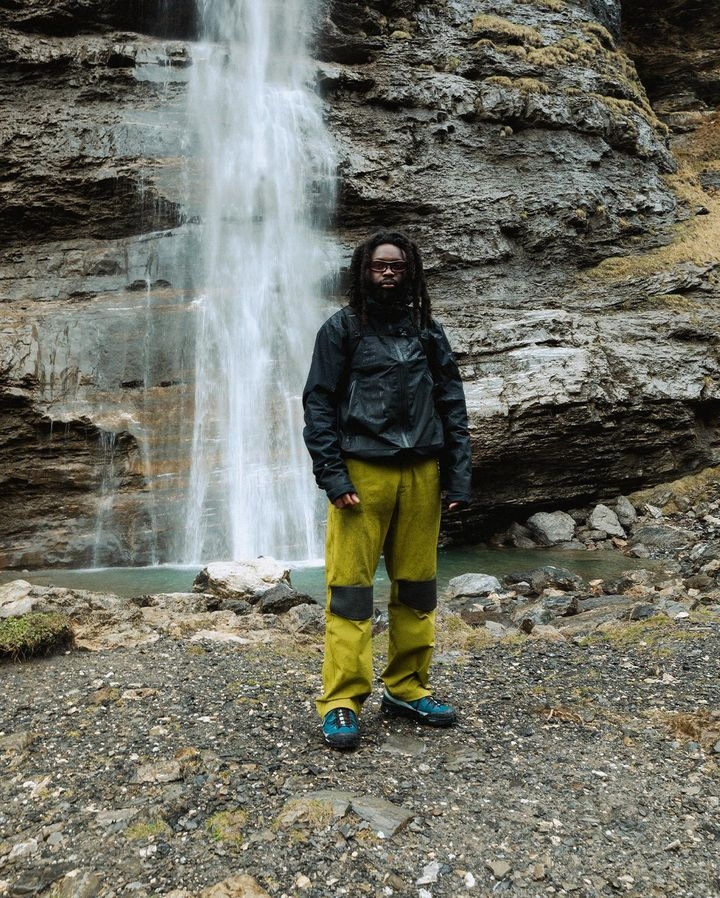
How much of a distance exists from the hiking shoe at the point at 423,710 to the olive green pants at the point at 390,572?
49mm

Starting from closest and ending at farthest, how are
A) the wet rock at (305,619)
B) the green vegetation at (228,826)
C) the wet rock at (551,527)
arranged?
the green vegetation at (228,826), the wet rock at (305,619), the wet rock at (551,527)

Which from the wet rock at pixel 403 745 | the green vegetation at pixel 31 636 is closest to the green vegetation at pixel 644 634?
the wet rock at pixel 403 745

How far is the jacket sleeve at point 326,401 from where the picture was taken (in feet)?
14.0

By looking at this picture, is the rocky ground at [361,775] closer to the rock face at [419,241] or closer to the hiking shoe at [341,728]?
the hiking shoe at [341,728]

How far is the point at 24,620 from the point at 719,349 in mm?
16432

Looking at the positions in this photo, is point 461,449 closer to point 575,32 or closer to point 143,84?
point 143,84

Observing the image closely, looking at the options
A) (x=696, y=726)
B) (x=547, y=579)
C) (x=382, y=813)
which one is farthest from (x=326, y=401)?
(x=547, y=579)

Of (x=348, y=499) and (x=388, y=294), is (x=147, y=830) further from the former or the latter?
(x=388, y=294)

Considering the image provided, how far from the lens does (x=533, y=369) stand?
51.3 feet

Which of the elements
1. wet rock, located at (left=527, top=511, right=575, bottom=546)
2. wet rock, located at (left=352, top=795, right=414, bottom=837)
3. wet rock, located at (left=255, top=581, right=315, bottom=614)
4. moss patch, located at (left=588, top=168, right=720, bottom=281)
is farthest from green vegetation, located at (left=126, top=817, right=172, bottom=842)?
moss patch, located at (left=588, top=168, right=720, bottom=281)

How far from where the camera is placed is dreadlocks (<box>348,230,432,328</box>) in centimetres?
454

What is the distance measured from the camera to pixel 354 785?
147 inches

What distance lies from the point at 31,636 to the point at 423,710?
311cm

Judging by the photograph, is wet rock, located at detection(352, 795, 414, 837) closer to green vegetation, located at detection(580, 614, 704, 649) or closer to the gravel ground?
the gravel ground
